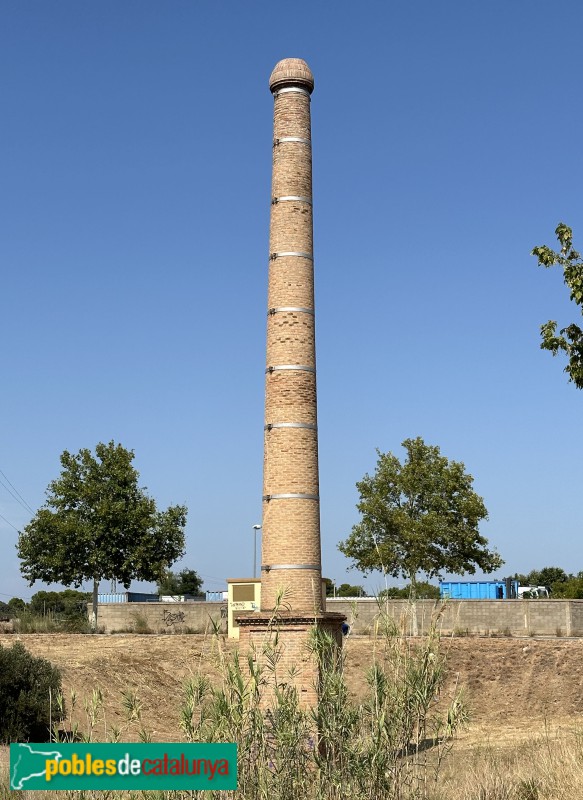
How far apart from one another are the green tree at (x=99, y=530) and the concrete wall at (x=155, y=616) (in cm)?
133

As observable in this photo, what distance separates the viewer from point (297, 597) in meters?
19.3

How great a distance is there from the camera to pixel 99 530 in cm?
4169

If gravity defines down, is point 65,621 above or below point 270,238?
below

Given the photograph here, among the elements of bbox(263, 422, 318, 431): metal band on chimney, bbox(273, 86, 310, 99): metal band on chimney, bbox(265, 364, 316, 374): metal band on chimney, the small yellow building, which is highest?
bbox(273, 86, 310, 99): metal band on chimney

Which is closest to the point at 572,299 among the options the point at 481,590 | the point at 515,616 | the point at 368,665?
the point at 368,665

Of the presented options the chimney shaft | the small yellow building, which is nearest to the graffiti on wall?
the small yellow building

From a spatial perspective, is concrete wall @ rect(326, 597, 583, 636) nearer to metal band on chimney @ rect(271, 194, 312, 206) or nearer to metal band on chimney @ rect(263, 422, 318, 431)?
metal band on chimney @ rect(263, 422, 318, 431)

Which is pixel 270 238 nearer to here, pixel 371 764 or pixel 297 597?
pixel 297 597

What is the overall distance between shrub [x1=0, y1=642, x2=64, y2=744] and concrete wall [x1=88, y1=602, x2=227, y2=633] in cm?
1888

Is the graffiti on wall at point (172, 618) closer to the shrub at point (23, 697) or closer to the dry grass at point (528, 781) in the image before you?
the shrub at point (23, 697)

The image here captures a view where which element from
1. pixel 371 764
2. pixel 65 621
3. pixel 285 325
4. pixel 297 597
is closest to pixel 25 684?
pixel 297 597

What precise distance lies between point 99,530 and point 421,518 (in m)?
14.6

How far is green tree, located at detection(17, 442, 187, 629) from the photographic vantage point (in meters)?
41.9

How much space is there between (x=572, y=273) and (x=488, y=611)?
27823 mm
